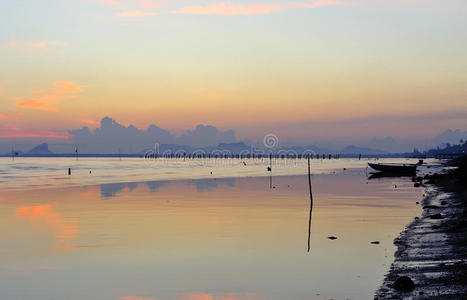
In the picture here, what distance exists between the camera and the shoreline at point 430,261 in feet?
45.6

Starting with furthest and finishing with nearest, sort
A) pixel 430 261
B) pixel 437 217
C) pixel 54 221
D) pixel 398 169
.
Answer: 1. pixel 398 169
2. pixel 54 221
3. pixel 437 217
4. pixel 430 261

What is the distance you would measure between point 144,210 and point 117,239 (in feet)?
41.3

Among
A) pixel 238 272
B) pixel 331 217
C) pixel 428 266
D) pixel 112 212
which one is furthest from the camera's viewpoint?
pixel 112 212

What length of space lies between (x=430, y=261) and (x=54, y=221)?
72.0 feet

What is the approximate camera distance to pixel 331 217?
33219 millimetres

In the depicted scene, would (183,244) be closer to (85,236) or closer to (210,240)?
(210,240)

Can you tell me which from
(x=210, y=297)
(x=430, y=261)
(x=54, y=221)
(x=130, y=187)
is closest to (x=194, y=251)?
(x=210, y=297)

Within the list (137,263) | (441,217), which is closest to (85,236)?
(137,263)

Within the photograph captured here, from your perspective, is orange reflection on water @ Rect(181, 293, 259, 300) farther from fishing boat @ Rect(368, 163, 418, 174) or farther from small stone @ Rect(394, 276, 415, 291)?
fishing boat @ Rect(368, 163, 418, 174)

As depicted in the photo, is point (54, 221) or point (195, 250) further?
point (54, 221)

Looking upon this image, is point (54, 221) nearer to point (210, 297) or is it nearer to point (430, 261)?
point (210, 297)

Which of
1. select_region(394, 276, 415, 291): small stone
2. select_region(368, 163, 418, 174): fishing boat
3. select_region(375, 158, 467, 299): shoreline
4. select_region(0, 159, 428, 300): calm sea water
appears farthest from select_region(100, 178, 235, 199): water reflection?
select_region(368, 163, 418, 174): fishing boat

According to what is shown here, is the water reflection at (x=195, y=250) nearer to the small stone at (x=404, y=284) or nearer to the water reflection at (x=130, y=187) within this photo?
the small stone at (x=404, y=284)

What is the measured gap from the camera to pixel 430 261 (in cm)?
1780
